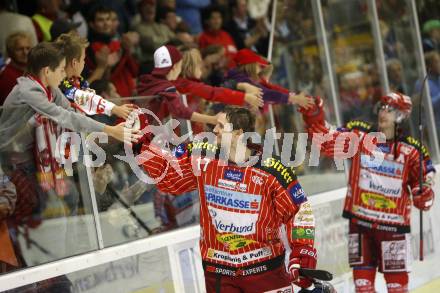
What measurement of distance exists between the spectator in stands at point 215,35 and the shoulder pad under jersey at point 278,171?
3.45m

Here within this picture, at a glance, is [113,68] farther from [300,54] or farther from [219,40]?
[300,54]

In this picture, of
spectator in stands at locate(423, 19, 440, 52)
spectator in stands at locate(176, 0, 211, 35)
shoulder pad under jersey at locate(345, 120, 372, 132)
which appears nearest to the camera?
shoulder pad under jersey at locate(345, 120, 372, 132)

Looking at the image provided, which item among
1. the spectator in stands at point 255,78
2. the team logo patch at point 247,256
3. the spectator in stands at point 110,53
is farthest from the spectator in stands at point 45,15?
the team logo patch at point 247,256

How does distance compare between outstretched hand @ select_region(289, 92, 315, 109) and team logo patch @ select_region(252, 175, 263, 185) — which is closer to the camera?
team logo patch @ select_region(252, 175, 263, 185)

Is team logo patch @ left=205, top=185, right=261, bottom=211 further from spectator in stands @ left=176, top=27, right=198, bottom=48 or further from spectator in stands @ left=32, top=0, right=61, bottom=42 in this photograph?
spectator in stands @ left=176, top=27, right=198, bottom=48

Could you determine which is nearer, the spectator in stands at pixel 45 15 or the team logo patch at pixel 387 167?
the team logo patch at pixel 387 167

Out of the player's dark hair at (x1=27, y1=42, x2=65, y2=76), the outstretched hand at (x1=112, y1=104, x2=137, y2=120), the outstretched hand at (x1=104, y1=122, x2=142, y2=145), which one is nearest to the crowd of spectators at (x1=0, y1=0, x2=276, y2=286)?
the player's dark hair at (x1=27, y1=42, x2=65, y2=76)

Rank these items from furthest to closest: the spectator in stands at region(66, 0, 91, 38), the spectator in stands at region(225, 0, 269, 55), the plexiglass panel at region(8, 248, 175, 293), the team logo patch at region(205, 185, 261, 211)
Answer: the spectator in stands at region(225, 0, 269, 55)
the spectator in stands at region(66, 0, 91, 38)
the plexiglass panel at region(8, 248, 175, 293)
the team logo patch at region(205, 185, 261, 211)

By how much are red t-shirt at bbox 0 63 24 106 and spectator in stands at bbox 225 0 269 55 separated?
2.81 metres

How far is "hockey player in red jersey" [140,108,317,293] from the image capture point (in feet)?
14.2

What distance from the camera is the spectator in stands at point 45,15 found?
6.56 meters

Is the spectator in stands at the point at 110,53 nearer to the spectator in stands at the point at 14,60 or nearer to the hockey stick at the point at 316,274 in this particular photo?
the spectator in stands at the point at 14,60

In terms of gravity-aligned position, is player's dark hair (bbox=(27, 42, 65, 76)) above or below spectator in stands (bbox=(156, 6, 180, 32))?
below

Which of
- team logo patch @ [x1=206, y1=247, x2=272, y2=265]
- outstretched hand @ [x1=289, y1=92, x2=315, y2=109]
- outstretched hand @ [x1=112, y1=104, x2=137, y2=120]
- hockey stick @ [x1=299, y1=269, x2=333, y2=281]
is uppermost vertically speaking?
outstretched hand @ [x1=112, y1=104, x2=137, y2=120]
